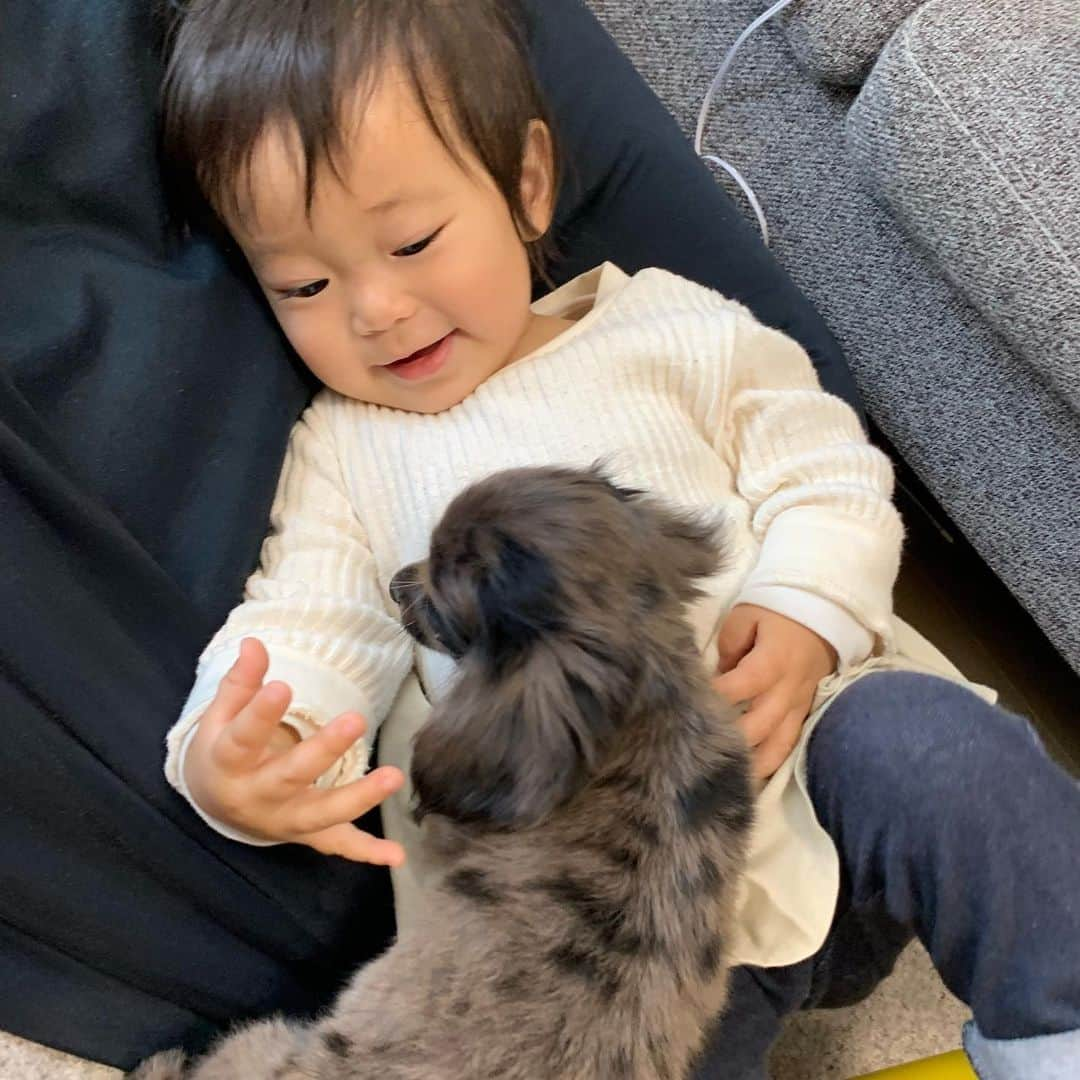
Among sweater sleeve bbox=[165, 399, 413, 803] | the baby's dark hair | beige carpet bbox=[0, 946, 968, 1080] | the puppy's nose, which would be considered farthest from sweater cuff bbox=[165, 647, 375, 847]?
beige carpet bbox=[0, 946, 968, 1080]

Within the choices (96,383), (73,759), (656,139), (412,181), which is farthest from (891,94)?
(73,759)

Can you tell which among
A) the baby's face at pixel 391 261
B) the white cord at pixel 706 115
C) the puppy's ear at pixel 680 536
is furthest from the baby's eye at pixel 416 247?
the white cord at pixel 706 115

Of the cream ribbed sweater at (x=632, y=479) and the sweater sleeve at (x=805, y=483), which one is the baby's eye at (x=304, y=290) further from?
the sweater sleeve at (x=805, y=483)

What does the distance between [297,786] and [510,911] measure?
176 millimetres

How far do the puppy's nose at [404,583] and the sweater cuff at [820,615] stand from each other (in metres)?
0.33

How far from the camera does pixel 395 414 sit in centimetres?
104

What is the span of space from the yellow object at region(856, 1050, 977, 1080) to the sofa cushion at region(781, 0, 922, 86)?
1.12 m

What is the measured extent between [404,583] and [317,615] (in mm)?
112

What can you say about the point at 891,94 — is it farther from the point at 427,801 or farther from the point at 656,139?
the point at 427,801

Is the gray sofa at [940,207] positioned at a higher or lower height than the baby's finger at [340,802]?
higher

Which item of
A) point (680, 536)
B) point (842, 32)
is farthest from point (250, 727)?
point (842, 32)

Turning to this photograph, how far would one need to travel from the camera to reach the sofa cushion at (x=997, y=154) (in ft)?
3.35

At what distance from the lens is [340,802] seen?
728 mm

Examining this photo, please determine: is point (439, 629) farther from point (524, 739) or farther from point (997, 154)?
point (997, 154)
